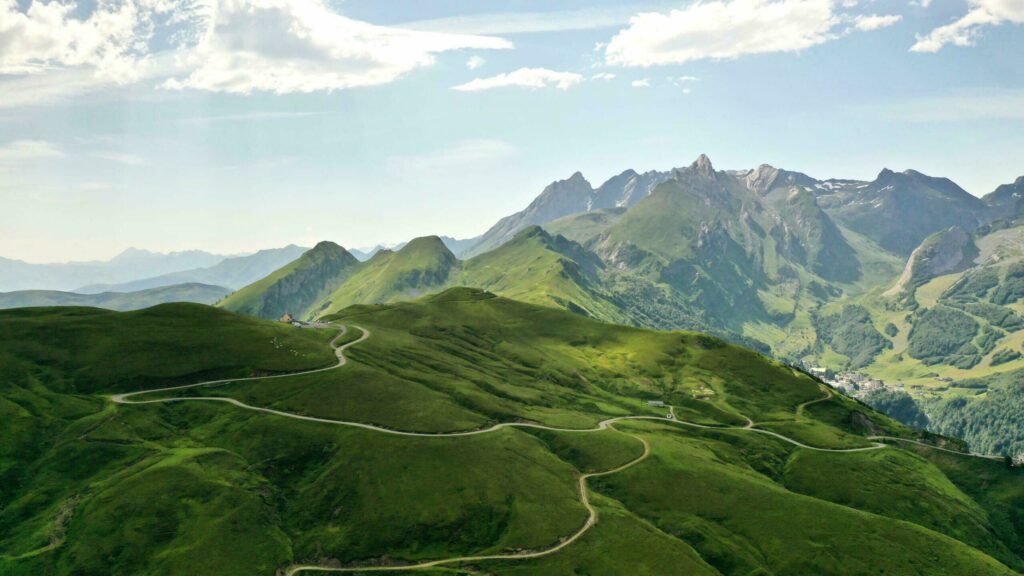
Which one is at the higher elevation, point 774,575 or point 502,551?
point 502,551

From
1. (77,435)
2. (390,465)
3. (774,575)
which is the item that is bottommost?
(774,575)

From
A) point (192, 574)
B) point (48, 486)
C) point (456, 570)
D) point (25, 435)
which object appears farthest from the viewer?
point (25, 435)

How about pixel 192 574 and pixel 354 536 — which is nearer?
pixel 192 574

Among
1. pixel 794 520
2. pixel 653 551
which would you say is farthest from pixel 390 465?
pixel 794 520

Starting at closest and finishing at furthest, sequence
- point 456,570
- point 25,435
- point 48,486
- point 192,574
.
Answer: point 192,574 < point 456,570 < point 48,486 < point 25,435

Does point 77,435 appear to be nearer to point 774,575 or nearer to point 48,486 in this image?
point 48,486

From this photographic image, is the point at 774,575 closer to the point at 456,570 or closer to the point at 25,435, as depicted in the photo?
the point at 456,570

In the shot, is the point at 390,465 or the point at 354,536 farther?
the point at 390,465

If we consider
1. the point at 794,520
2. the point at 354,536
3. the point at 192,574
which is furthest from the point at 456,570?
the point at 794,520

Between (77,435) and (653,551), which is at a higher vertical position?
(77,435)
